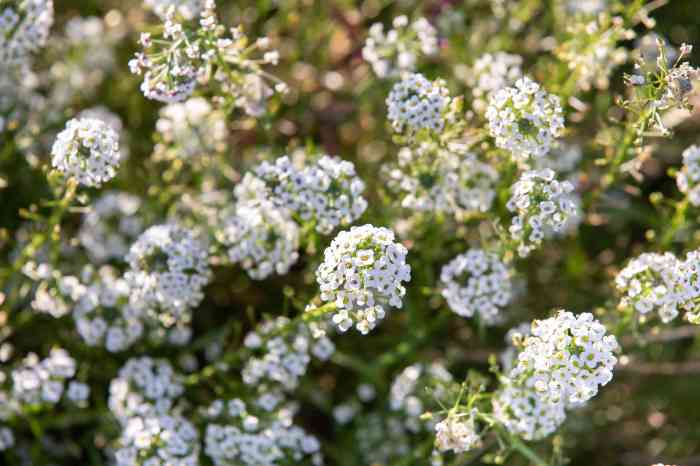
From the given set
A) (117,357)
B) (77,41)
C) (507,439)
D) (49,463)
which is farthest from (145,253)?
(77,41)

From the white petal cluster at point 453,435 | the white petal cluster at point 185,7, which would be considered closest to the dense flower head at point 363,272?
the white petal cluster at point 453,435

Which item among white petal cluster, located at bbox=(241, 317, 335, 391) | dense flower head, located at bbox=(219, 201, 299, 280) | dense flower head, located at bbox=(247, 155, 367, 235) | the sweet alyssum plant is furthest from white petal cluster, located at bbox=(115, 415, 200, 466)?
dense flower head, located at bbox=(247, 155, 367, 235)

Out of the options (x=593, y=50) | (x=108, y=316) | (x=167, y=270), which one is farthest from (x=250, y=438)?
(x=593, y=50)

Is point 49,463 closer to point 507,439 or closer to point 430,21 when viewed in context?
point 507,439

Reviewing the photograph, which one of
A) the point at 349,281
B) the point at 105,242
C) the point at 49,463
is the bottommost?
the point at 49,463

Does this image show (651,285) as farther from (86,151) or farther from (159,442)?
(86,151)

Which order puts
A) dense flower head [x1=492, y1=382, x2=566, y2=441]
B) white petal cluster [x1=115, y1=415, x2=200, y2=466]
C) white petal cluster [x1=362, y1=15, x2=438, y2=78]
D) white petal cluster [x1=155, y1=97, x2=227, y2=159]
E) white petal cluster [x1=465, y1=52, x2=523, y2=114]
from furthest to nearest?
1. white petal cluster [x1=155, y1=97, x2=227, y2=159]
2. white petal cluster [x1=362, y1=15, x2=438, y2=78]
3. white petal cluster [x1=465, y1=52, x2=523, y2=114]
4. white petal cluster [x1=115, y1=415, x2=200, y2=466]
5. dense flower head [x1=492, y1=382, x2=566, y2=441]

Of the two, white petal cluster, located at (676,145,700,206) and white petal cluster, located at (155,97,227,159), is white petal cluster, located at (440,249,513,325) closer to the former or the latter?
white petal cluster, located at (676,145,700,206)

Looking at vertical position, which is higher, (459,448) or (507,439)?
(459,448)
